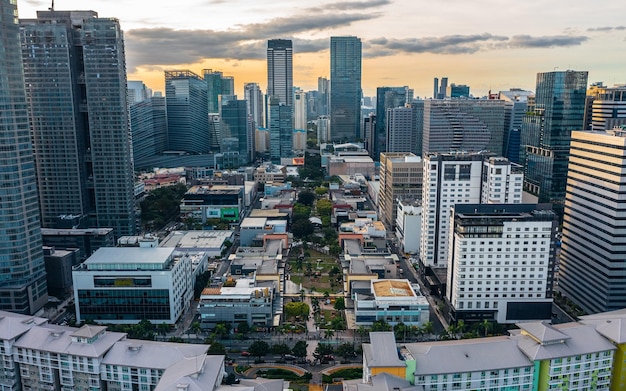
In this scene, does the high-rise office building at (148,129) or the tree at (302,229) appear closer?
the tree at (302,229)

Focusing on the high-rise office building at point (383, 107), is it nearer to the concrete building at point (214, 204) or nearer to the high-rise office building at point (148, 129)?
the high-rise office building at point (148, 129)

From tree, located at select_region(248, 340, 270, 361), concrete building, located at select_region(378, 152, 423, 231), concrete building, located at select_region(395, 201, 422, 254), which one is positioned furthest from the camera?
concrete building, located at select_region(378, 152, 423, 231)

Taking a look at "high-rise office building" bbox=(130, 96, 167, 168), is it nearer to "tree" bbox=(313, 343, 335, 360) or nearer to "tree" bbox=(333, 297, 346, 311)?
"tree" bbox=(333, 297, 346, 311)

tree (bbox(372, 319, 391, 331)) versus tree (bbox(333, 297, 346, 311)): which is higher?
tree (bbox(372, 319, 391, 331))

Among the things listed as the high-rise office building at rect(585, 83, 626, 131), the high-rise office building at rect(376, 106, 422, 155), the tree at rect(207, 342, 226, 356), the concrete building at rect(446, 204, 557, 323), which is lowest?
the tree at rect(207, 342, 226, 356)

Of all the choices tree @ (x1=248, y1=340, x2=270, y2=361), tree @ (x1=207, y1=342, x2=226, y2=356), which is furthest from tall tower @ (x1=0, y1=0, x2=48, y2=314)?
tree @ (x1=248, y1=340, x2=270, y2=361)

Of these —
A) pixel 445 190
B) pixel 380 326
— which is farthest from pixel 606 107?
pixel 380 326

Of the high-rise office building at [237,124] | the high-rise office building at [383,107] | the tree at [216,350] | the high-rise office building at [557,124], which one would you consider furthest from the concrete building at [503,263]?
the high-rise office building at [237,124]
